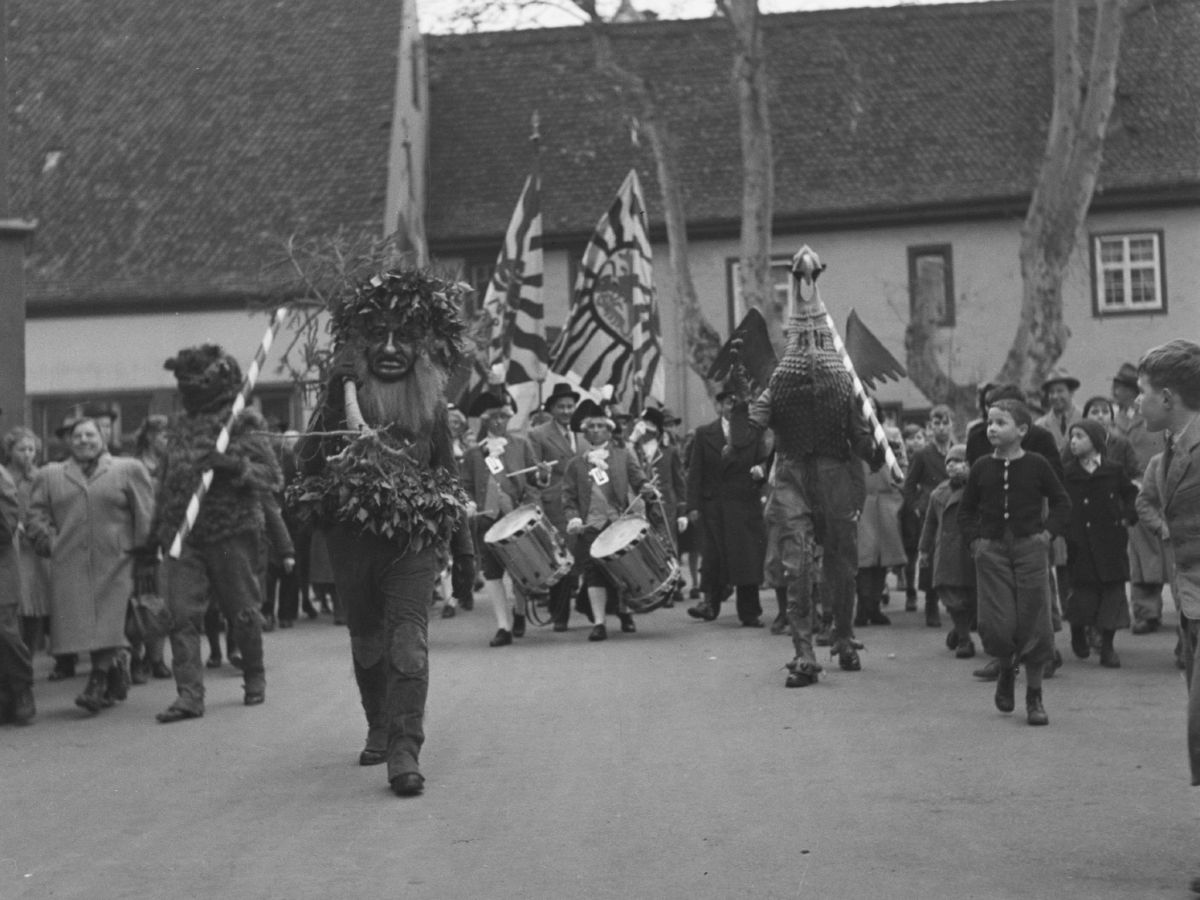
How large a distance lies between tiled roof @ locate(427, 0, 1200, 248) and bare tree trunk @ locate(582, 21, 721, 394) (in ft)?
22.4

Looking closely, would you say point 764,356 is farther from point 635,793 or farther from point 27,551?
point 635,793

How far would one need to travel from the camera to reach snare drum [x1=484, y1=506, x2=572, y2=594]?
16578mm

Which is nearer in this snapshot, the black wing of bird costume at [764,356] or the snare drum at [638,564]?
the black wing of bird costume at [764,356]

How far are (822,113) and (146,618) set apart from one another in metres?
28.5

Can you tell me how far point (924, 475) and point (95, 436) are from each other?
6.90 meters

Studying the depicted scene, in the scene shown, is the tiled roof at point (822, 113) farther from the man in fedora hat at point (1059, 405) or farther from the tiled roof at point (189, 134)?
the man in fedora hat at point (1059, 405)

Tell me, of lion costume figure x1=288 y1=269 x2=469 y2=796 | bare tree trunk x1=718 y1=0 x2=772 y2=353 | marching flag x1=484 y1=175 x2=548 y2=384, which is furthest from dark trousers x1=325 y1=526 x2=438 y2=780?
bare tree trunk x1=718 y1=0 x2=772 y2=353

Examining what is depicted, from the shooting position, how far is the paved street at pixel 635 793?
7.40 metres

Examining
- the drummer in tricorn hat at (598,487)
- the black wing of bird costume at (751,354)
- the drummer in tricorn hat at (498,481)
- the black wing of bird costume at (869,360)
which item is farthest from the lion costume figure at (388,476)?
the drummer in tricorn hat at (598,487)

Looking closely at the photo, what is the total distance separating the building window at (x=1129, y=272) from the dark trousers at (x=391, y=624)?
31290 millimetres

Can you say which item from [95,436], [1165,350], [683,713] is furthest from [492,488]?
[1165,350]

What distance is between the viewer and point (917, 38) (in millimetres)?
42781

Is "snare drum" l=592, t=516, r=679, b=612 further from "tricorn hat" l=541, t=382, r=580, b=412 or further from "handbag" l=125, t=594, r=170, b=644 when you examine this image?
"handbag" l=125, t=594, r=170, b=644

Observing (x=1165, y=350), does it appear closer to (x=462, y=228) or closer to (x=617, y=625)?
(x=617, y=625)
